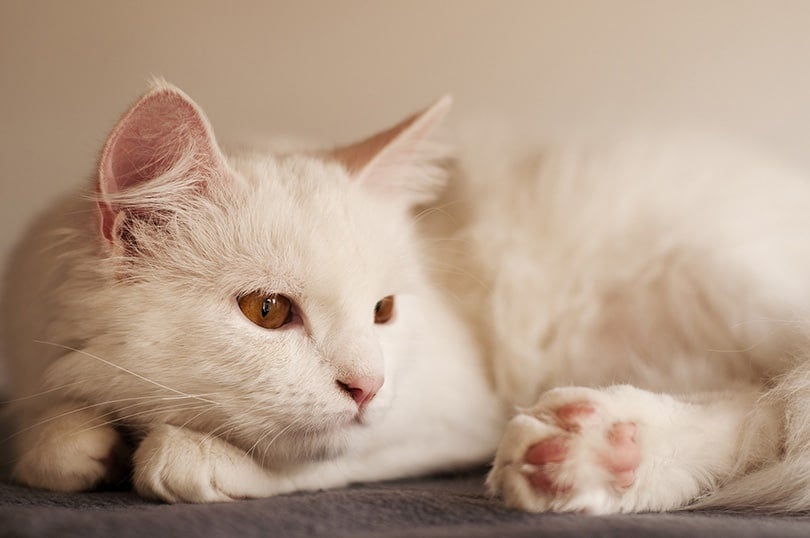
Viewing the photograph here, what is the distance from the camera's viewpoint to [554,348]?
1564 millimetres

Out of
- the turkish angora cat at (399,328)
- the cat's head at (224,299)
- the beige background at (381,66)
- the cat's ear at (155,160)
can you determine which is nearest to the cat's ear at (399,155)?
the turkish angora cat at (399,328)

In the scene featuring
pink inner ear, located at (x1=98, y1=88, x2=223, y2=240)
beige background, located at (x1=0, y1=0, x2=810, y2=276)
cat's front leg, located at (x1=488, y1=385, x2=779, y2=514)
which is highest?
beige background, located at (x1=0, y1=0, x2=810, y2=276)

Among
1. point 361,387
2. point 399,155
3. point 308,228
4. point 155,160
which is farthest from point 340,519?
point 399,155

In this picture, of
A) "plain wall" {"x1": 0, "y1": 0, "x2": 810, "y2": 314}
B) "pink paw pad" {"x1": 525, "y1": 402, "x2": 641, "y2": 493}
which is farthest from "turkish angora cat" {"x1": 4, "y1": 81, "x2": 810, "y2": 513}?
"plain wall" {"x1": 0, "y1": 0, "x2": 810, "y2": 314}

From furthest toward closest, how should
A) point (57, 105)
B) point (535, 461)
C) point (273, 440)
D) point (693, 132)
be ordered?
1. point (57, 105)
2. point (693, 132)
3. point (273, 440)
4. point (535, 461)

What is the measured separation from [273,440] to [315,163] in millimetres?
540

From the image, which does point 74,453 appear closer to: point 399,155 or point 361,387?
point 361,387

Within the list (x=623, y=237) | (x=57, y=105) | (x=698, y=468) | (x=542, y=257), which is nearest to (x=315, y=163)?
(x=542, y=257)

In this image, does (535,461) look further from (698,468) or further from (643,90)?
(643,90)

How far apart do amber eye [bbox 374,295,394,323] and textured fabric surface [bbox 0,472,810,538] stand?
339 millimetres

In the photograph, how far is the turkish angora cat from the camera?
43.6 inches

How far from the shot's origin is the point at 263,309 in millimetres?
1160

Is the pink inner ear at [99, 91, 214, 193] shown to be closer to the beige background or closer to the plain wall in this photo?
the beige background

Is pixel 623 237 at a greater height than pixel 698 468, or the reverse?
pixel 623 237
